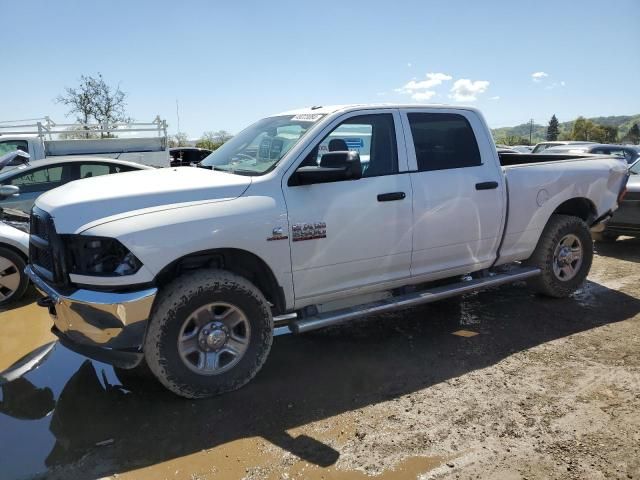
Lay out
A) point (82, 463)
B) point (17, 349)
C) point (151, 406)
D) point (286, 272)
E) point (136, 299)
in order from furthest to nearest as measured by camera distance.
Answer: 1. point (17, 349)
2. point (286, 272)
3. point (151, 406)
4. point (136, 299)
5. point (82, 463)

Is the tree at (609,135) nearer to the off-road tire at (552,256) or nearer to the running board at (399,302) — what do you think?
the off-road tire at (552,256)

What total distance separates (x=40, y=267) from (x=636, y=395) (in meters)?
4.43

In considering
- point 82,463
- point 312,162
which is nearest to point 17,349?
point 82,463

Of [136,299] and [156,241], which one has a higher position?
[156,241]

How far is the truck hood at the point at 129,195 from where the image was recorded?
3.25 meters

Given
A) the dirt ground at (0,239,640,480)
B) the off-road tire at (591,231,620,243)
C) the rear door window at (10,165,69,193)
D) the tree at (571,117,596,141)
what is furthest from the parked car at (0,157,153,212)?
the tree at (571,117,596,141)

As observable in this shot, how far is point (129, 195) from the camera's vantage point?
11.0ft

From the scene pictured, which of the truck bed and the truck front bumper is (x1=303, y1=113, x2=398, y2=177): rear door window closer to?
the truck front bumper

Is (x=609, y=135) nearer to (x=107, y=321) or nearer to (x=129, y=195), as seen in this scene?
(x=129, y=195)

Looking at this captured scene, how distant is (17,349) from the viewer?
459 cm

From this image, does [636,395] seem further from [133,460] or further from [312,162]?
[133,460]

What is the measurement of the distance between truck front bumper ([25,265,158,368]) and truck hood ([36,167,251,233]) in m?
0.46

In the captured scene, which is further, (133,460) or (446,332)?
(446,332)

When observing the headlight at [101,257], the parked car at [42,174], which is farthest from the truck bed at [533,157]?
the parked car at [42,174]
